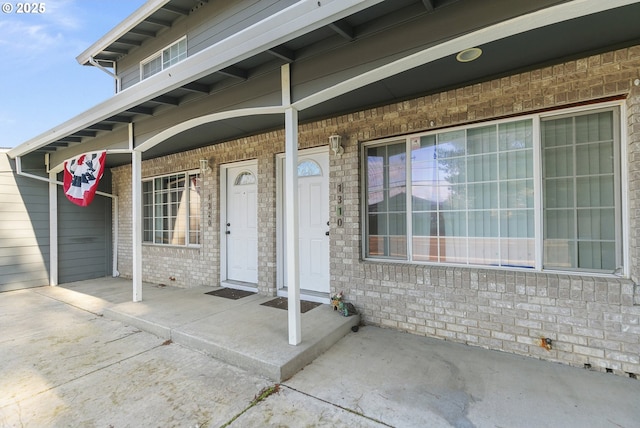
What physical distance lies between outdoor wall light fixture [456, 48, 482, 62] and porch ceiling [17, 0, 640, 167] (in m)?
0.05

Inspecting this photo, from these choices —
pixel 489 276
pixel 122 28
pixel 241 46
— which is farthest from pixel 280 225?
pixel 122 28

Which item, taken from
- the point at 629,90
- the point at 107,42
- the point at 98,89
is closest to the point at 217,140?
the point at 107,42

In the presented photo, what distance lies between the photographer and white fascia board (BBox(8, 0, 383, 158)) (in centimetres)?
208

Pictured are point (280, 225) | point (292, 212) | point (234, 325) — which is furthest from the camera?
point (280, 225)

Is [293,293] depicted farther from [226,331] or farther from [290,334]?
[226,331]

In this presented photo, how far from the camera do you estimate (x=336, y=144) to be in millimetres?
3941

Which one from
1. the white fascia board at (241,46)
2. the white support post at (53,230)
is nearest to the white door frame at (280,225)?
the white fascia board at (241,46)

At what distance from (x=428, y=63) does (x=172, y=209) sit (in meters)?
5.62

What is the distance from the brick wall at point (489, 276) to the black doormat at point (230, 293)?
313mm

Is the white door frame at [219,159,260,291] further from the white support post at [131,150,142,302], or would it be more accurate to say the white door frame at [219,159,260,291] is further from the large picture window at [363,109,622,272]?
the large picture window at [363,109,622,272]

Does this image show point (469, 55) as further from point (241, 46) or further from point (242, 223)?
→ point (242, 223)

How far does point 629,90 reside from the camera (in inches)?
99.4

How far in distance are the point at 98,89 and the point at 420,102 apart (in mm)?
13949

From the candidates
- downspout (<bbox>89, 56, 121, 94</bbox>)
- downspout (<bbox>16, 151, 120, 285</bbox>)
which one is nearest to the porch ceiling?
downspout (<bbox>16, 151, 120, 285</bbox>)
